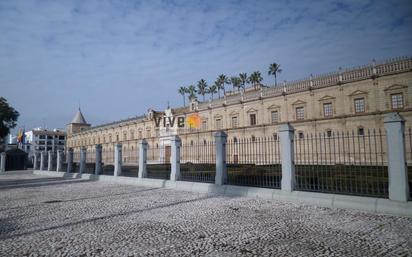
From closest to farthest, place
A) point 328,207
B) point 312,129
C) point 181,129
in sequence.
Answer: point 328,207
point 312,129
point 181,129

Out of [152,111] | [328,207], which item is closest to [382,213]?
[328,207]

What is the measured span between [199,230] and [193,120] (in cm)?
4482

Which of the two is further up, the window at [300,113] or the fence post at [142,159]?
the window at [300,113]

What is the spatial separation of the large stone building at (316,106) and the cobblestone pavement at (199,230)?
14352mm

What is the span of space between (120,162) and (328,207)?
40.6ft

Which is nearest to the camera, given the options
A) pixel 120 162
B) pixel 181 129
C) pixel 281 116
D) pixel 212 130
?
pixel 120 162

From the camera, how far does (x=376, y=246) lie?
437 cm

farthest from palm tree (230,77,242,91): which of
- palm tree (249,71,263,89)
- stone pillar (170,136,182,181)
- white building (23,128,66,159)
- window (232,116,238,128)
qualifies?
white building (23,128,66,159)

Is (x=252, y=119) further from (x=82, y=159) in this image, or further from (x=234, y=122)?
(x=82, y=159)

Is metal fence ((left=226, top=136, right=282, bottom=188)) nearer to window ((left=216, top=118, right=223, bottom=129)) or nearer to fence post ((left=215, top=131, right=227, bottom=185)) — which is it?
fence post ((left=215, top=131, right=227, bottom=185))

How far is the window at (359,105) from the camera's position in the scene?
1208 inches

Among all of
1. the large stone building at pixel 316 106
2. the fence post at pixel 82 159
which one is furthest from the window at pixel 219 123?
the fence post at pixel 82 159

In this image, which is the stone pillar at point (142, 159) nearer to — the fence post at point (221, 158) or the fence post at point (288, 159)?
the fence post at point (221, 158)

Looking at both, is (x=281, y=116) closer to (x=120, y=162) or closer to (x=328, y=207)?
(x=120, y=162)
